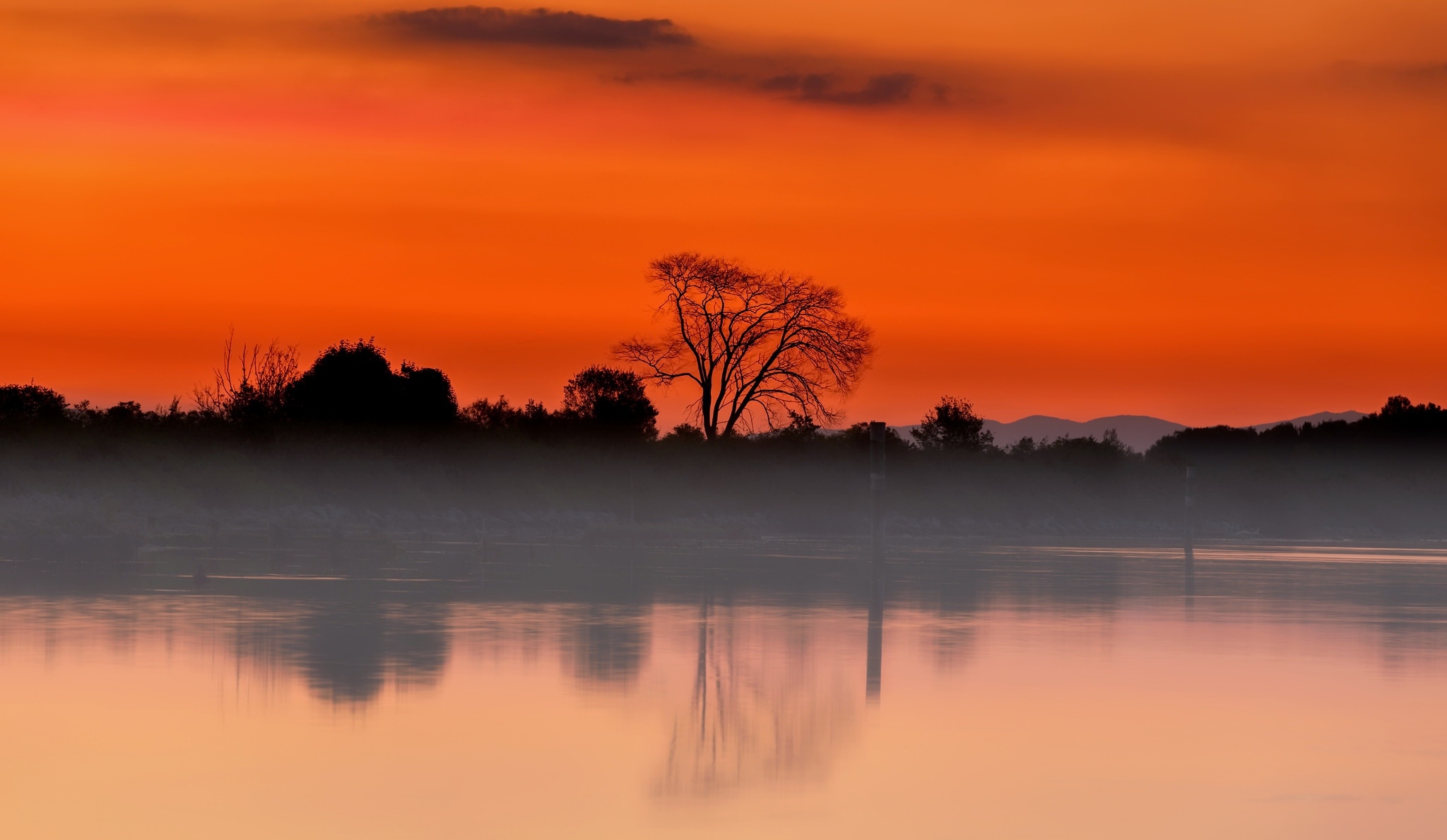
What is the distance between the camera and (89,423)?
59.8 metres

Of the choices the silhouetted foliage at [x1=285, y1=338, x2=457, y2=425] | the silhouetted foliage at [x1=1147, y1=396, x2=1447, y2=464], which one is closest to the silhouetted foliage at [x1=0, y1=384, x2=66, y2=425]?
the silhouetted foliage at [x1=285, y1=338, x2=457, y2=425]

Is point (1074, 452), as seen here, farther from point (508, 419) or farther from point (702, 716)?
point (702, 716)

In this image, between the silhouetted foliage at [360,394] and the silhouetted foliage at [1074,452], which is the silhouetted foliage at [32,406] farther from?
the silhouetted foliage at [1074,452]

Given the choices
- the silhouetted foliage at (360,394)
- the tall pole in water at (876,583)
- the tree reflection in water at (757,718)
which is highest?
the silhouetted foliage at (360,394)

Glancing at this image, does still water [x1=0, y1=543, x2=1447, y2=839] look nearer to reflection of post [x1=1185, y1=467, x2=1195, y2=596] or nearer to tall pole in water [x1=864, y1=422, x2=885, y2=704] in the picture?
tall pole in water [x1=864, y1=422, x2=885, y2=704]

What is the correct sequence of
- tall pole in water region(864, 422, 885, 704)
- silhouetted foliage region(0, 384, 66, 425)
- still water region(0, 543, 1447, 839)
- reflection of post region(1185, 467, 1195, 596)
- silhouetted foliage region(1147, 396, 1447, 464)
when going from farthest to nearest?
silhouetted foliage region(1147, 396, 1447, 464), silhouetted foliage region(0, 384, 66, 425), reflection of post region(1185, 467, 1195, 596), tall pole in water region(864, 422, 885, 704), still water region(0, 543, 1447, 839)

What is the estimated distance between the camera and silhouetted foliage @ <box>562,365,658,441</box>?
81.6 metres

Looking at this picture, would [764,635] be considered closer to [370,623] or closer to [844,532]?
[370,623]

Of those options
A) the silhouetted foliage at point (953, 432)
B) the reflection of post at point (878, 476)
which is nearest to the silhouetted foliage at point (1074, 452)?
the silhouetted foliage at point (953, 432)

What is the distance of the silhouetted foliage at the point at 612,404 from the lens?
81625 mm

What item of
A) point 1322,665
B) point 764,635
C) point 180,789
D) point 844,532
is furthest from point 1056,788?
point 844,532

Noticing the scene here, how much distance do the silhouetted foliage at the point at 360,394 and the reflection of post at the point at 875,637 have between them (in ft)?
141

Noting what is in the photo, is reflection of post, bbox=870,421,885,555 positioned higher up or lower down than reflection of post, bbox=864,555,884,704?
higher up

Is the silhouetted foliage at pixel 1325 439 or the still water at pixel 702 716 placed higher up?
the silhouetted foliage at pixel 1325 439
